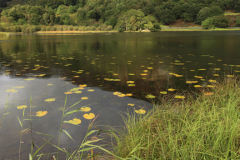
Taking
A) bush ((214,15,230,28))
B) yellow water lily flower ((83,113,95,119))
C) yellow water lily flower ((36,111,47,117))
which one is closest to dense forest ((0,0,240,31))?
bush ((214,15,230,28))

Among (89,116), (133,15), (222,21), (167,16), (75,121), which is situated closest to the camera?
(75,121)

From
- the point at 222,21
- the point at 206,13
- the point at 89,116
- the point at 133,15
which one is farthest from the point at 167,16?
the point at 89,116

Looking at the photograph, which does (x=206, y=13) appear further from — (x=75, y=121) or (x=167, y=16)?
(x=75, y=121)

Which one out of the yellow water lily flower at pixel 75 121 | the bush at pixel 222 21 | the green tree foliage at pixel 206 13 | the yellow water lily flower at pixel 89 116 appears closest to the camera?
the yellow water lily flower at pixel 75 121

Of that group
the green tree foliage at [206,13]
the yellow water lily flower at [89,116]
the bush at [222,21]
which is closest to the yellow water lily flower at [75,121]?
the yellow water lily flower at [89,116]

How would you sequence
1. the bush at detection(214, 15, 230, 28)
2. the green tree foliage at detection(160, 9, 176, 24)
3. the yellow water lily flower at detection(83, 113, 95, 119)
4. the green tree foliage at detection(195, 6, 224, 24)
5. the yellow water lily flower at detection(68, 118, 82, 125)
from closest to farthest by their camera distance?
the yellow water lily flower at detection(68, 118, 82, 125) → the yellow water lily flower at detection(83, 113, 95, 119) → the bush at detection(214, 15, 230, 28) → the green tree foliage at detection(195, 6, 224, 24) → the green tree foliage at detection(160, 9, 176, 24)

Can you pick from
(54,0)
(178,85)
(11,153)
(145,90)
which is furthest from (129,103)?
(54,0)

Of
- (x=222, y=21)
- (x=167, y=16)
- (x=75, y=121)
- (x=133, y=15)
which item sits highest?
(x=167, y=16)

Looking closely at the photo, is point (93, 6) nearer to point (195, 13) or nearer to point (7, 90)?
point (195, 13)

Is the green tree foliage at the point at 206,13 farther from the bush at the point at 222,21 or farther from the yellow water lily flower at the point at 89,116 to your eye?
the yellow water lily flower at the point at 89,116

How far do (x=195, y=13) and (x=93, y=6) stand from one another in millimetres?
67862

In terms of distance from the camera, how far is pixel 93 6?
124500mm

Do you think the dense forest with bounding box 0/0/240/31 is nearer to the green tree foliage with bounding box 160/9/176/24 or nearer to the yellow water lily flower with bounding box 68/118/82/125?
the green tree foliage with bounding box 160/9/176/24

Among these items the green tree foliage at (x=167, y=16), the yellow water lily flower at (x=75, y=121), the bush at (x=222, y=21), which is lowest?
Answer: the yellow water lily flower at (x=75, y=121)
